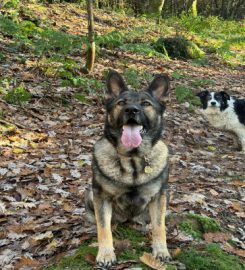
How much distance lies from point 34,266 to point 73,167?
126 inches

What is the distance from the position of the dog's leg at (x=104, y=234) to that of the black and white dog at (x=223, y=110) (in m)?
8.06

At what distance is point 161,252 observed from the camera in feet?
14.1

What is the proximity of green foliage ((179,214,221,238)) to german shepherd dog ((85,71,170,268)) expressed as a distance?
0.71m

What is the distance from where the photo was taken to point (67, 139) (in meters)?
8.80

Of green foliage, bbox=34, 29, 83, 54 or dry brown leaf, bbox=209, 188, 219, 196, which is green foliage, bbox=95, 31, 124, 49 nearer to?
green foliage, bbox=34, 29, 83, 54

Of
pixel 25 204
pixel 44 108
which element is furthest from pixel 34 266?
pixel 44 108

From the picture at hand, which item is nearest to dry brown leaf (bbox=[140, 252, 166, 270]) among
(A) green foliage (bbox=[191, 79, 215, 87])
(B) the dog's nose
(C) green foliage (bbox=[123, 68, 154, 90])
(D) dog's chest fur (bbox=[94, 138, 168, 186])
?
(D) dog's chest fur (bbox=[94, 138, 168, 186])

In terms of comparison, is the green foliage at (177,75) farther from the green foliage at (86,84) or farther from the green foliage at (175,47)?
the green foliage at (86,84)

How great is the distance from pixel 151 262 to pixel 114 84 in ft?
6.17

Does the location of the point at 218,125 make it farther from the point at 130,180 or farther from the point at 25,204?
the point at 130,180

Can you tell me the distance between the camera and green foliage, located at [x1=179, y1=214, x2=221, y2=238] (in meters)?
5.05

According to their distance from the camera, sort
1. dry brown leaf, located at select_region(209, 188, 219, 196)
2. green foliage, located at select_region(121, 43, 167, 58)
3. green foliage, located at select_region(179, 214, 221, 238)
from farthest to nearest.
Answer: green foliage, located at select_region(121, 43, 167, 58) → dry brown leaf, located at select_region(209, 188, 219, 196) → green foliage, located at select_region(179, 214, 221, 238)

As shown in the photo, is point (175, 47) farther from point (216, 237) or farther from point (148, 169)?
point (148, 169)

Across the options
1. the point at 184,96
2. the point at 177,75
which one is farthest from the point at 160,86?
the point at 177,75
